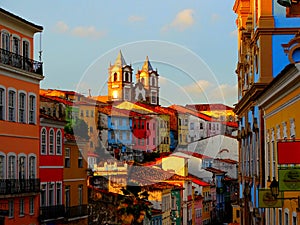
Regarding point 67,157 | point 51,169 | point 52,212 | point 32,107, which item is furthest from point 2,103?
point 67,157

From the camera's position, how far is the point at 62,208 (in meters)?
41.8

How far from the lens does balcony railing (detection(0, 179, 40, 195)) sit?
1358 inches

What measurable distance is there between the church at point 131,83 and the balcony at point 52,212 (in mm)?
6282

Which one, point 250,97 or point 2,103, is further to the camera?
point 2,103

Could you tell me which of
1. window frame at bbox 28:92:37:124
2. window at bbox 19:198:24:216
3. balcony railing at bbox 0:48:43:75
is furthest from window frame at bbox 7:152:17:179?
balcony railing at bbox 0:48:43:75

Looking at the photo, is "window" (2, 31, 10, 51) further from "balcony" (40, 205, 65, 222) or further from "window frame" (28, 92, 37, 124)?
"balcony" (40, 205, 65, 222)

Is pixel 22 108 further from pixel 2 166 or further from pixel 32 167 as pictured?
pixel 2 166

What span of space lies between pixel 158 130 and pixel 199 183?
39256mm

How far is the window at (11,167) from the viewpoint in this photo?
35.8 metres

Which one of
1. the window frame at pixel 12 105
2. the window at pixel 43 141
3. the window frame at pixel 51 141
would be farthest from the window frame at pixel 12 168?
the window frame at pixel 51 141

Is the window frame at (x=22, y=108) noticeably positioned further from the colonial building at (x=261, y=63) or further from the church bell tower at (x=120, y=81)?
the colonial building at (x=261, y=63)

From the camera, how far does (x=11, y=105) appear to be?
36000 mm

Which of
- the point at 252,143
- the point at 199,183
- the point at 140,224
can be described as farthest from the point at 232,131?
the point at 252,143

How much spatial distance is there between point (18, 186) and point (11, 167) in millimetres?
931
